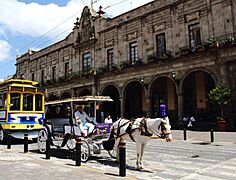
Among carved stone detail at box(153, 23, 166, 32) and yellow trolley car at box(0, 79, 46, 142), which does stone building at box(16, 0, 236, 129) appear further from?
yellow trolley car at box(0, 79, 46, 142)

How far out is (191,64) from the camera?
64.4 ft

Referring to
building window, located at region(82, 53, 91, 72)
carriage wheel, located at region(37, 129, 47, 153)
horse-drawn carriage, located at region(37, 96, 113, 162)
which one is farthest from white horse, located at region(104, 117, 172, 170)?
building window, located at region(82, 53, 91, 72)

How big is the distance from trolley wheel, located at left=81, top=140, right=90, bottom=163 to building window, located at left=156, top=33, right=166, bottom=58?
15.6 metres

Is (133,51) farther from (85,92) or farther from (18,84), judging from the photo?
(18,84)

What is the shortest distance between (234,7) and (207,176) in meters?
15.9

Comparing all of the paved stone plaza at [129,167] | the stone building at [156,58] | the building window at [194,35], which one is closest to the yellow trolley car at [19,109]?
the paved stone plaza at [129,167]

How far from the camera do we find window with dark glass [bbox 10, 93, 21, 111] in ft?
42.3

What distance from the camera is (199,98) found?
74.2 feet

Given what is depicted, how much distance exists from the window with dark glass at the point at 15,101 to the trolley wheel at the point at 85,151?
6.22 meters

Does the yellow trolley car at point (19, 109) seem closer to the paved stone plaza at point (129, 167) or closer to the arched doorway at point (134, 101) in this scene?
the paved stone plaza at point (129, 167)

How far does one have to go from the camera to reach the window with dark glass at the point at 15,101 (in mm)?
12891

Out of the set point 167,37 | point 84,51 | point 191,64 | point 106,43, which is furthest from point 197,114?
point 84,51

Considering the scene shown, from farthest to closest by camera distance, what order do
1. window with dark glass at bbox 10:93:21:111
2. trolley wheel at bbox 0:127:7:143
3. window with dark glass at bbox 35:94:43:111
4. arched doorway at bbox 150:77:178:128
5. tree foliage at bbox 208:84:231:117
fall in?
arched doorway at bbox 150:77:178:128 → tree foliage at bbox 208:84:231:117 → window with dark glass at bbox 35:94:43:111 → trolley wheel at bbox 0:127:7:143 → window with dark glass at bbox 10:93:21:111

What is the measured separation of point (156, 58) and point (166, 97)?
15.4 ft
